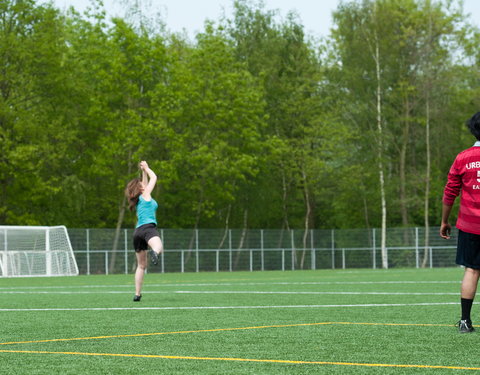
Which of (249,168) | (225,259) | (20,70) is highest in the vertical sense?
(20,70)

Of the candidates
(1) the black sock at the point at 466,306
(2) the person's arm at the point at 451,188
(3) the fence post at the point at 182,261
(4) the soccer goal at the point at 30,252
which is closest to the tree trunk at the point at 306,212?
(3) the fence post at the point at 182,261

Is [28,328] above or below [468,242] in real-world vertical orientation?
below

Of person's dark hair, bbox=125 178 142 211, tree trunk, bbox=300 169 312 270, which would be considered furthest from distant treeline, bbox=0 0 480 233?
person's dark hair, bbox=125 178 142 211

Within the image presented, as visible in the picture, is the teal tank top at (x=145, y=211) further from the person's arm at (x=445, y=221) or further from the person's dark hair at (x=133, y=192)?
the person's arm at (x=445, y=221)

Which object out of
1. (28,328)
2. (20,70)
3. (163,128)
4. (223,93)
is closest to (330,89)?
(223,93)

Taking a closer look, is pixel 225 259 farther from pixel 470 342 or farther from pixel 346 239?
pixel 470 342

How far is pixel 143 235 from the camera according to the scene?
13.3 m

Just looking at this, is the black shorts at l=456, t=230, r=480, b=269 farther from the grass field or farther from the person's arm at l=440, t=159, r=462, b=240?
the grass field

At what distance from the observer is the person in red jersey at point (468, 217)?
7.98 m

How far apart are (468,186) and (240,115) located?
41.4m

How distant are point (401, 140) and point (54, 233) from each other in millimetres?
25955

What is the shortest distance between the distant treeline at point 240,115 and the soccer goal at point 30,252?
775cm

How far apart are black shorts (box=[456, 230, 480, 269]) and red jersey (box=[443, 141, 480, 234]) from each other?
63 millimetres

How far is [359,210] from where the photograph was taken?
59.8 metres
